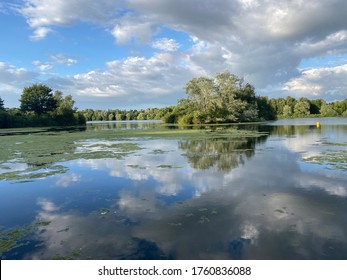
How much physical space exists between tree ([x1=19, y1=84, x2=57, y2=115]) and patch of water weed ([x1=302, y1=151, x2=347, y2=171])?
77579 mm

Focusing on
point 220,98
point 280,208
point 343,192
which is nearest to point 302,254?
point 280,208

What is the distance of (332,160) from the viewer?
15125mm

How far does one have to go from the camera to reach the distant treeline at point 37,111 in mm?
73881

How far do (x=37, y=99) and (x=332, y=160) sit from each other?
79.1m

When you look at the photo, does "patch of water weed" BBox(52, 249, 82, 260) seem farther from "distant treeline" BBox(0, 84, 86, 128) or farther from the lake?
"distant treeline" BBox(0, 84, 86, 128)

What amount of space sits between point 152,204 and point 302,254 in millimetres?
4491

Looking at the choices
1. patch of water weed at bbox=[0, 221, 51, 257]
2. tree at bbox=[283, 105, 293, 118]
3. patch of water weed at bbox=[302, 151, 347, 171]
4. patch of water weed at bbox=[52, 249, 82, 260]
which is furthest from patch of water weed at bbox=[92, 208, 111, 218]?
tree at bbox=[283, 105, 293, 118]

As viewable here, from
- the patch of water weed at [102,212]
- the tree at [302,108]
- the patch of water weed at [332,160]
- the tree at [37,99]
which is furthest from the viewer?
the tree at [302,108]

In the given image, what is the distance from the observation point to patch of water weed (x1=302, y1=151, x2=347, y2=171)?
44.8 ft

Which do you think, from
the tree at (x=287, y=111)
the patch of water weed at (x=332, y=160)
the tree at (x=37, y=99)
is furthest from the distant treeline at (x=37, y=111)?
the tree at (x=287, y=111)

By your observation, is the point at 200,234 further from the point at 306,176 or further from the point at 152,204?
the point at 306,176

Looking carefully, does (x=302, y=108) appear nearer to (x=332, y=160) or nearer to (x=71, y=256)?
(x=332, y=160)

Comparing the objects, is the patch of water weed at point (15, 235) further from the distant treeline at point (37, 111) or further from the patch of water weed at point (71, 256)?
the distant treeline at point (37, 111)
